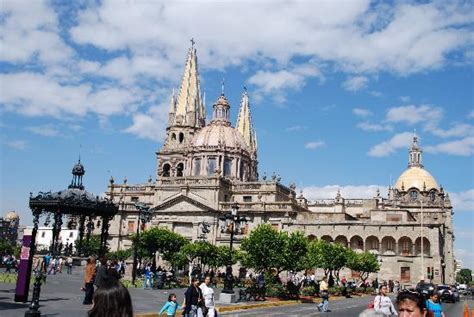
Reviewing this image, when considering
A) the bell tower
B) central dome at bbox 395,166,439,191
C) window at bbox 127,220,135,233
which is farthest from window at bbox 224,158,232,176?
central dome at bbox 395,166,439,191

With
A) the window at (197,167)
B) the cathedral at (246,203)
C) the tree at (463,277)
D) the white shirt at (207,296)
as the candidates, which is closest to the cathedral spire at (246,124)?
the cathedral at (246,203)

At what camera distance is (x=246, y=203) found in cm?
6106

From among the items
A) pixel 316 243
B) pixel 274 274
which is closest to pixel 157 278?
pixel 274 274

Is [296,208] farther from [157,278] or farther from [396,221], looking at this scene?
[157,278]

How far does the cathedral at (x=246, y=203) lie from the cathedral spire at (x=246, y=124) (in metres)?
0.18

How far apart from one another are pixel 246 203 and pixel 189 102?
2029 cm

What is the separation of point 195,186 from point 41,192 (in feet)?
89.0

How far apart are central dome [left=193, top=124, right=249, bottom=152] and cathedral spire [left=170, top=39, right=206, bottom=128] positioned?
15.5 ft

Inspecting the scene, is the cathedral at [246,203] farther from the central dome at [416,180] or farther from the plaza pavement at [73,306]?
the plaza pavement at [73,306]

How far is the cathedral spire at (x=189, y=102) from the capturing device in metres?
73.8

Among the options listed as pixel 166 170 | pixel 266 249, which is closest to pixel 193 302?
pixel 266 249

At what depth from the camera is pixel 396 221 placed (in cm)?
5762

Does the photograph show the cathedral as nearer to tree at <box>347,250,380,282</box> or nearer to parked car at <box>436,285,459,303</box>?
tree at <box>347,250,380,282</box>

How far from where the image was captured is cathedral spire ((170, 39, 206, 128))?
7375 centimetres
